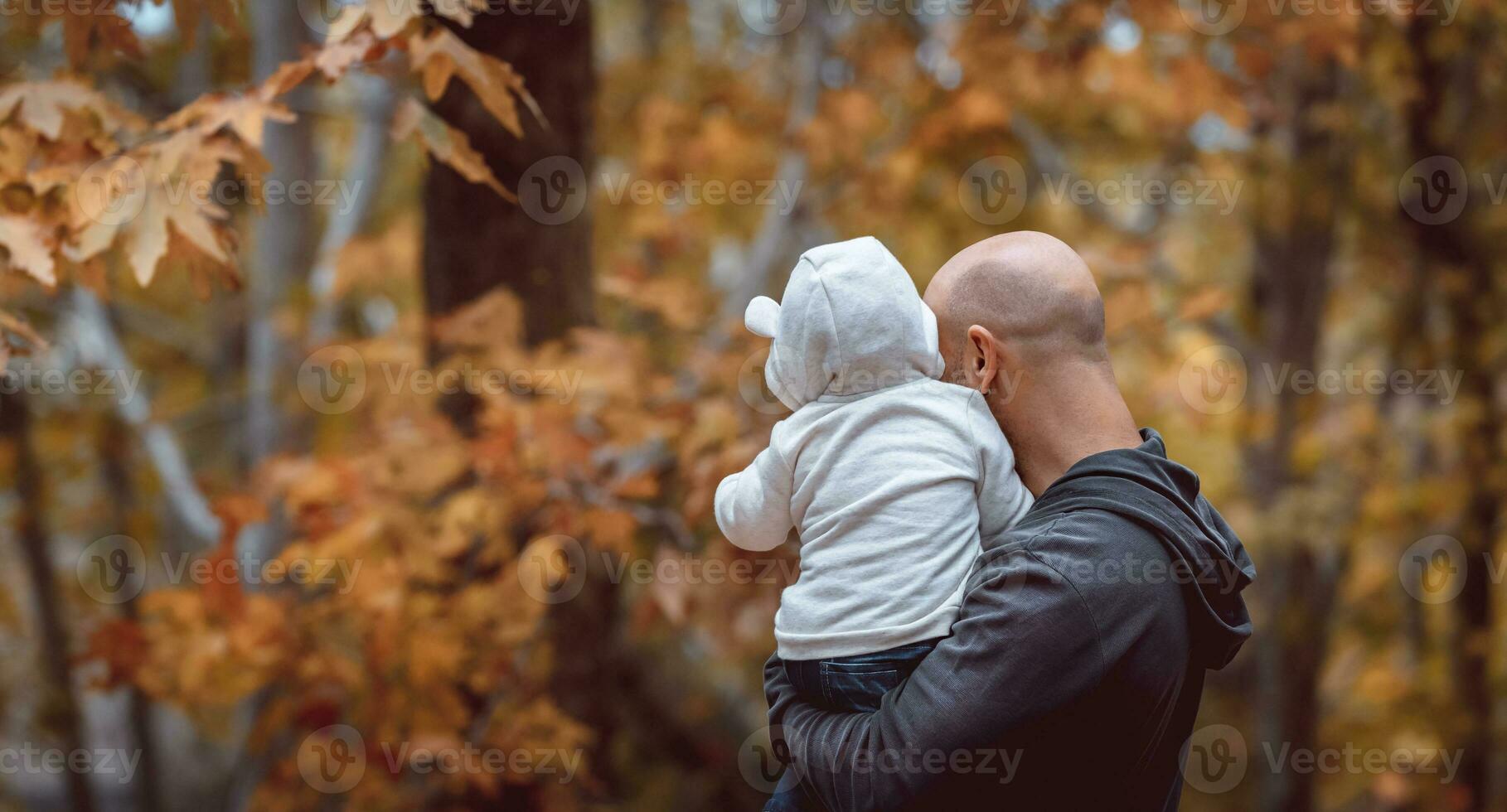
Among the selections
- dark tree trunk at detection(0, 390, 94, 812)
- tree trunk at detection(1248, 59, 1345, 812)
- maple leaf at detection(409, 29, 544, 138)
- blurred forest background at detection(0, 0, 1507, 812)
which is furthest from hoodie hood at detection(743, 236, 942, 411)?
dark tree trunk at detection(0, 390, 94, 812)

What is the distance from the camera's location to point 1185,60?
4.02 metres

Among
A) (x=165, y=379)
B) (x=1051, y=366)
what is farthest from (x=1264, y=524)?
(x=165, y=379)

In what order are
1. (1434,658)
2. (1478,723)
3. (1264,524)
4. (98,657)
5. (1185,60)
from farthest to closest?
(1434,658), (1478,723), (1264,524), (1185,60), (98,657)

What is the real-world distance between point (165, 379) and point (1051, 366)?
8.87 m

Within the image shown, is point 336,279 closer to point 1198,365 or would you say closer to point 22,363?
point 22,363

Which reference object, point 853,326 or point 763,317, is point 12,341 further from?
point 853,326

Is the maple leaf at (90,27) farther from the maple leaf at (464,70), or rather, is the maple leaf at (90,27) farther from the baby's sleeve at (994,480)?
the baby's sleeve at (994,480)

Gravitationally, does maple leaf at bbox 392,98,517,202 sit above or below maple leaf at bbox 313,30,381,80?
below

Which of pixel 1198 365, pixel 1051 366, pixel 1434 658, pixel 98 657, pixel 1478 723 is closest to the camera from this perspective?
pixel 1051 366

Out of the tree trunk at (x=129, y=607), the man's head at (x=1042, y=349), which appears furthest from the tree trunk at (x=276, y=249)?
the man's head at (x=1042, y=349)

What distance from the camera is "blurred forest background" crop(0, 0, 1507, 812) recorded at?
9.84ft

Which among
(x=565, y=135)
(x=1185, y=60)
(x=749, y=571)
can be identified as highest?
(x=1185, y=60)

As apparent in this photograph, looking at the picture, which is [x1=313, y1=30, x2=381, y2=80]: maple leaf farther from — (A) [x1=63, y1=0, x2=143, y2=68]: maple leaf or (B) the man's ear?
(B) the man's ear

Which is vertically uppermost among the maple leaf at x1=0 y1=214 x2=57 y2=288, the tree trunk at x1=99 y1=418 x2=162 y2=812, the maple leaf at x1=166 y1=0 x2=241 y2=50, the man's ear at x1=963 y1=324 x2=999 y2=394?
the maple leaf at x1=166 y1=0 x2=241 y2=50
